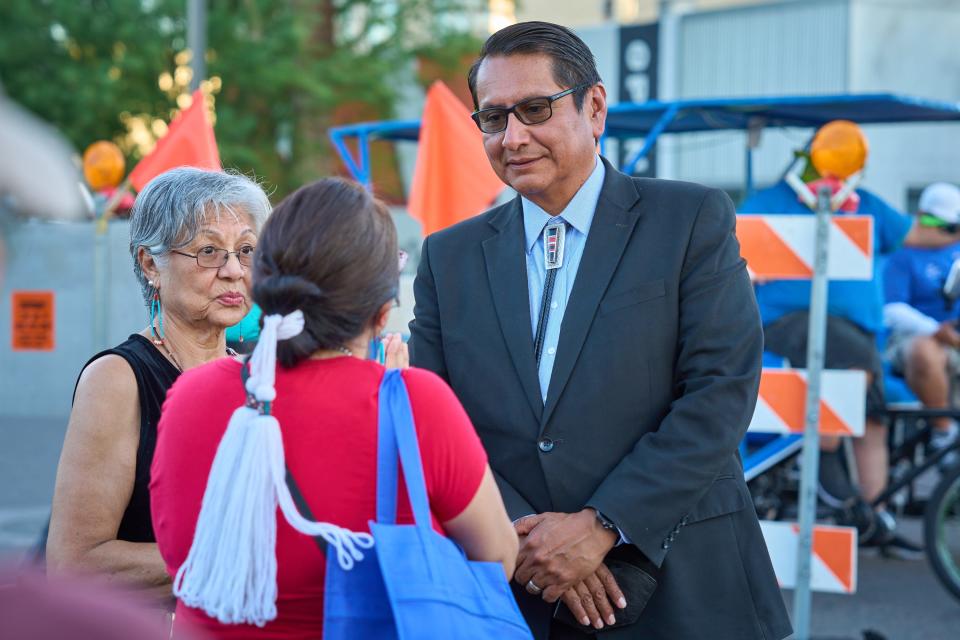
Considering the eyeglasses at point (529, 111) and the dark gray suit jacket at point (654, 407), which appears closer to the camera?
the dark gray suit jacket at point (654, 407)

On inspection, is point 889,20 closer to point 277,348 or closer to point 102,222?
point 102,222

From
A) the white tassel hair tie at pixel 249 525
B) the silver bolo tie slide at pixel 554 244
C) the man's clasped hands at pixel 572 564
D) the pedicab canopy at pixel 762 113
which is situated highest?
the pedicab canopy at pixel 762 113

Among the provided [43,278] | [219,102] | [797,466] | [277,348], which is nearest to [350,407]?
[277,348]

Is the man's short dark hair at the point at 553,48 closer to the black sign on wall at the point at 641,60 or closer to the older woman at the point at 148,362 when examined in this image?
the older woman at the point at 148,362

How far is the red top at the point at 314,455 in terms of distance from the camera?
190 centimetres

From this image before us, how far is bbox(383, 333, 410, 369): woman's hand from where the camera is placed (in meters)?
2.40

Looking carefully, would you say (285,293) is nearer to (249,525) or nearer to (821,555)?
(249,525)

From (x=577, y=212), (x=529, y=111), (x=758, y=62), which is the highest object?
(x=758, y=62)

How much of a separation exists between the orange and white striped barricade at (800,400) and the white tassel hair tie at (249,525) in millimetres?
3426

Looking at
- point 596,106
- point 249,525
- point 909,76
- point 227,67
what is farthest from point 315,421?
point 909,76

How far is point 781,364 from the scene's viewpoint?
5918mm

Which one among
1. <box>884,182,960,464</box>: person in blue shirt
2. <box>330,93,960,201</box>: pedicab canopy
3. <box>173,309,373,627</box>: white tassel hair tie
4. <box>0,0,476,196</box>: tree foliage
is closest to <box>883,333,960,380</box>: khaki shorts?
<box>884,182,960,464</box>: person in blue shirt

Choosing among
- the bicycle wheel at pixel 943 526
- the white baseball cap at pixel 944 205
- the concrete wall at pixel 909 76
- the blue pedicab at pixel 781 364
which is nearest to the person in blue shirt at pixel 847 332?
the blue pedicab at pixel 781 364

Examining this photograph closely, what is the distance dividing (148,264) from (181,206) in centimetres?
18
